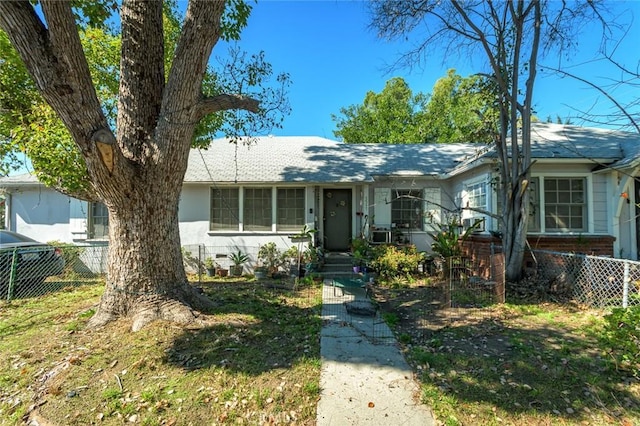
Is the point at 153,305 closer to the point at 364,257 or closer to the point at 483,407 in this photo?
the point at 483,407

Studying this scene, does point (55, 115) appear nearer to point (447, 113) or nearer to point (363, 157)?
point (363, 157)

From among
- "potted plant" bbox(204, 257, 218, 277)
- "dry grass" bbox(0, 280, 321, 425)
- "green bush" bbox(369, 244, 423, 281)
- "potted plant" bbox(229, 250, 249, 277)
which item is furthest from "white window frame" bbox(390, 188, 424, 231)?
"dry grass" bbox(0, 280, 321, 425)

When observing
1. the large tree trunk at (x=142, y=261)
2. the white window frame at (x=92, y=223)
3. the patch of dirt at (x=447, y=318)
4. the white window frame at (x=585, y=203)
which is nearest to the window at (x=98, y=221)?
the white window frame at (x=92, y=223)

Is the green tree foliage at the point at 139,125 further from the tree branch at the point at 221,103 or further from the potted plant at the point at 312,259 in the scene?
the potted plant at the point at 312,259

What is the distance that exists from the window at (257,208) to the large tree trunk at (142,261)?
18.8 feet

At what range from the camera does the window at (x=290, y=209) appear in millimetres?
10883

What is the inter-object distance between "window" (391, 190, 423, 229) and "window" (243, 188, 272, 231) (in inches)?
167

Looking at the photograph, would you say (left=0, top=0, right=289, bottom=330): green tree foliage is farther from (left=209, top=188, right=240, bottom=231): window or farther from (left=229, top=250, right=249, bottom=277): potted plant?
(left=209, top=188, right=240, bottom=231): window

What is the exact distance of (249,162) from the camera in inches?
468

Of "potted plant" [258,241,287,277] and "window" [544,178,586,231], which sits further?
"potted plant" [258,241,287,277]

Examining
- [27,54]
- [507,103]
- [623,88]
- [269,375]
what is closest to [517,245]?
[507,103]

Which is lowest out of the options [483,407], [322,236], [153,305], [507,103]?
[483,407]

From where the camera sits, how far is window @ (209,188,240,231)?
10.9m

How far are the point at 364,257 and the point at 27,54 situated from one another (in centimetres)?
805
